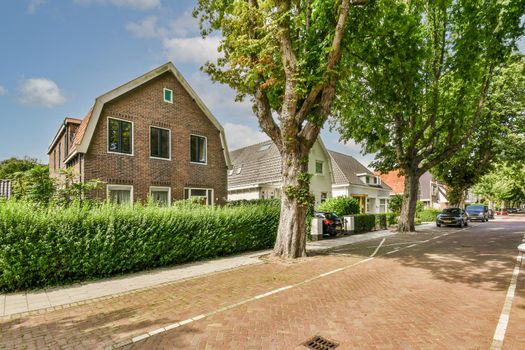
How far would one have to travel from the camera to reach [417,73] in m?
14.9

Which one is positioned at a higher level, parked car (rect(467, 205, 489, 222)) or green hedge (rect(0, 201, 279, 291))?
green hedge (rect(0, 201, 279, 291))

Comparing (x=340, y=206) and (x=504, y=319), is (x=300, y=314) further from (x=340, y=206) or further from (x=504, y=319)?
(x=340, y=206)

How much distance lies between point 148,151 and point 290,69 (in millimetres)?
9134

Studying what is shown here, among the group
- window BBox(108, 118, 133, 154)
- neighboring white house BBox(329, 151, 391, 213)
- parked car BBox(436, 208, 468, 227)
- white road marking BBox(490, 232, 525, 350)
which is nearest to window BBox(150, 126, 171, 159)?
window BBox(108, 118, 133, 154)

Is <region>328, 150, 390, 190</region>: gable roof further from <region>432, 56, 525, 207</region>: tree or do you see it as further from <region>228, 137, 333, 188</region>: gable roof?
<region>432, 56, 525, 207</region>: tree

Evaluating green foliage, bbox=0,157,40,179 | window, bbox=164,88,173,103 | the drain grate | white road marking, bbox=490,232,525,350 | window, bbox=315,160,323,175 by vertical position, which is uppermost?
window, bbox=164,88,173,103

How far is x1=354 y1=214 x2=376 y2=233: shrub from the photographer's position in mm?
20752

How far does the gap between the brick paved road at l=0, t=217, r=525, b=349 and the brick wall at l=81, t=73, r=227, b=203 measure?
861 cm

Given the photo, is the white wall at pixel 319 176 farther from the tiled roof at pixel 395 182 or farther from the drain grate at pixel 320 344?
the tiled roof at pixel 395 182

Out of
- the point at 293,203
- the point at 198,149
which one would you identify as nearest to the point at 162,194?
the point at 198,149

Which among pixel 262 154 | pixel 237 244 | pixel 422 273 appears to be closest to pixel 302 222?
pixel 237 244

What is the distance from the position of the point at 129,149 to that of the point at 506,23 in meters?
17.4

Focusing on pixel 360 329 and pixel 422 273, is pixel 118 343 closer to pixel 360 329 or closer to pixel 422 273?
pixel 360 329

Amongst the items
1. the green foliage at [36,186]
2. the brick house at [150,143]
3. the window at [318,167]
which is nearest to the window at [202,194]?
the brick house at [150,143]
